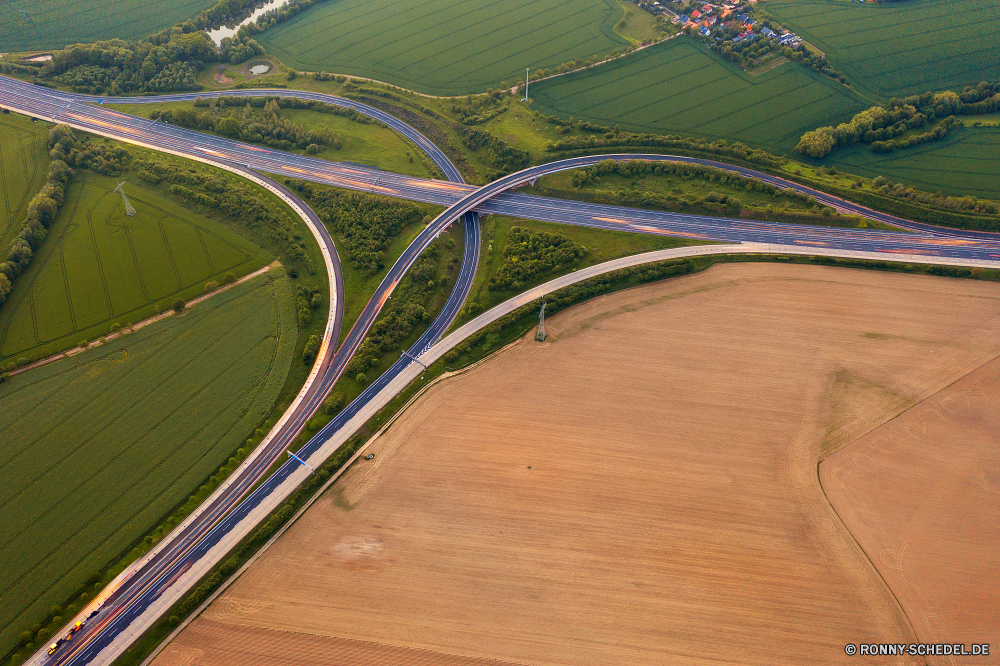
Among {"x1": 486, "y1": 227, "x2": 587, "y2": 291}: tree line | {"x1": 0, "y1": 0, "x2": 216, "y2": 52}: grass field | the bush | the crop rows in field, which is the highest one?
{"x1": 0, "y1": 0, "x2": 216, "y2": 52}: grass field

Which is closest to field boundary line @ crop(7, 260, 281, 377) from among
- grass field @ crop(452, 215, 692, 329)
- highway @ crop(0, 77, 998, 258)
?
highway @ crop(0, 77, 998, 258)

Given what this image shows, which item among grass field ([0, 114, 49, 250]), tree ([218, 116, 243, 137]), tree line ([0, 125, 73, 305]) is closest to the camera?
tree line ([0, 125, 73, 305])

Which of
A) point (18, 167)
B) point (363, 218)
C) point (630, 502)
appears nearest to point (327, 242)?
point (363, 218)

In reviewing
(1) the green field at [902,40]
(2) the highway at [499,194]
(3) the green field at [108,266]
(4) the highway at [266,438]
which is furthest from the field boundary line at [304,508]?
(1) the green field at [902,40]

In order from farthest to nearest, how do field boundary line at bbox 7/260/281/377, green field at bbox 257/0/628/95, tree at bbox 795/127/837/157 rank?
green field at bbox 257/0/628/95, tree at bbox 795/127/837/157, field boundary line at bbox 7/260/281/377

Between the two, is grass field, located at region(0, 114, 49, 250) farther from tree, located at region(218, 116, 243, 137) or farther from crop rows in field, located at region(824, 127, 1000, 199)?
crop rows in field, located at region(824, 127, 1000, 199)

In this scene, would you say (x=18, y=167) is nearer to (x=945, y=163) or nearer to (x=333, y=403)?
(x=333, y=403)
